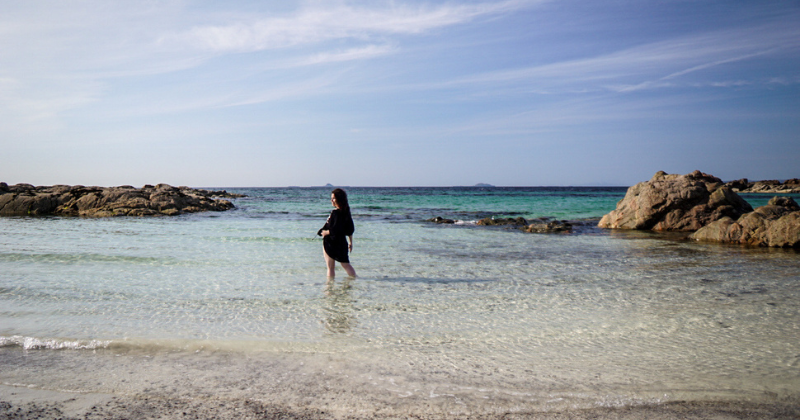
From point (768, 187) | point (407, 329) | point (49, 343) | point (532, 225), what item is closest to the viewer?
point (49, 343)

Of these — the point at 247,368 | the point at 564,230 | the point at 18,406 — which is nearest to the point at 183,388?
the point at 247,368

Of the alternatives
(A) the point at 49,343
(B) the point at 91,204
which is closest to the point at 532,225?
(A) the point at 49,343

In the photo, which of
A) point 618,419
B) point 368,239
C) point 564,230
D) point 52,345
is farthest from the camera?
point 564,230

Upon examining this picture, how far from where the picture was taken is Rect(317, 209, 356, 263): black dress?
26.7 ft

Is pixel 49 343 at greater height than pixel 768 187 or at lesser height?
lesser

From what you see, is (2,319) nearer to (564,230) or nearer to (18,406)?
(18,406)

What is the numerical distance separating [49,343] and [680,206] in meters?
19.7

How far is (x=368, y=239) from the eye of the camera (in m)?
14.9

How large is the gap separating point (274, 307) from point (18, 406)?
3.23 metres

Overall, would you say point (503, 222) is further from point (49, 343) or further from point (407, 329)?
point (49, 343)

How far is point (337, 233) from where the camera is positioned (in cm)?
816

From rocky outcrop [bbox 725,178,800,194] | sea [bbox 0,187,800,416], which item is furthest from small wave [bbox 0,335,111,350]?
rocky outcrop [bbox 725,178,800,194]

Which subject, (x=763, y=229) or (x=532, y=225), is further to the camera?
(x=532, y=225)

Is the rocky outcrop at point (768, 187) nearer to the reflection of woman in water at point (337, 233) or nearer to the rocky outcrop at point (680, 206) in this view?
the rocky outcrop at point (680, 206)
